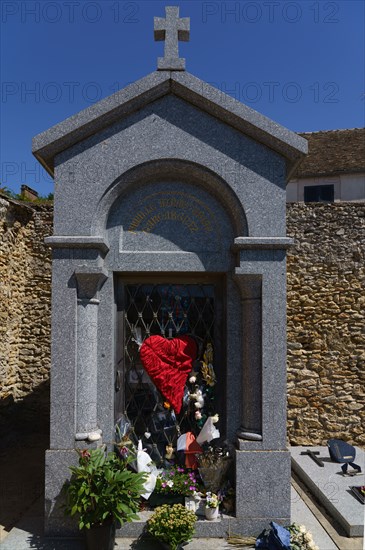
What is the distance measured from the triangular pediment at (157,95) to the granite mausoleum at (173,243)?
0.01 m

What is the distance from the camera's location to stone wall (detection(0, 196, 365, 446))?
8.91 meters

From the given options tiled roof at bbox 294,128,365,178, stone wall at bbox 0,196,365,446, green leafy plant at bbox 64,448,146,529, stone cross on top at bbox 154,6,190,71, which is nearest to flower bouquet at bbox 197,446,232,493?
green leafy plant at bbox 64,448,146,529

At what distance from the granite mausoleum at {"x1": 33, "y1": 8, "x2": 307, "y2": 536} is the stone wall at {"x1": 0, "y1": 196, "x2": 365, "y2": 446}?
4290mm

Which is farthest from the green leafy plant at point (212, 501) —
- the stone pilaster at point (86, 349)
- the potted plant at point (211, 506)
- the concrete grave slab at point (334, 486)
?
the concrete grave slab at point (334, 486)

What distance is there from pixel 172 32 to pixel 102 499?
16.4 ft

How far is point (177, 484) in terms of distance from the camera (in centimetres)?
469

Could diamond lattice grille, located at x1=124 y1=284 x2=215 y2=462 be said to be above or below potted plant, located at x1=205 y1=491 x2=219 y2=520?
above

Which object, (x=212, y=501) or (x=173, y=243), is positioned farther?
(x=173, y=243)

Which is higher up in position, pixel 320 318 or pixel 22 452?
pixel 320 318

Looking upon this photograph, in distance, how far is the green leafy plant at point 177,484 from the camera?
184 inches

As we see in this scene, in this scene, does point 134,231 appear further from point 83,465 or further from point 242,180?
point 83,465

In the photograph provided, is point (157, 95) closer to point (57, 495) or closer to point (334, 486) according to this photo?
point (57, 495)

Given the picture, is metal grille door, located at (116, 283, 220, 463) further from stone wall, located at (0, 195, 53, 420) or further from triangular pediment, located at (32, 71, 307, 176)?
stone wall, located at (0, 195, 53, 420)

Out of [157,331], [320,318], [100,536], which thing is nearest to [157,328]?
[157,331]
